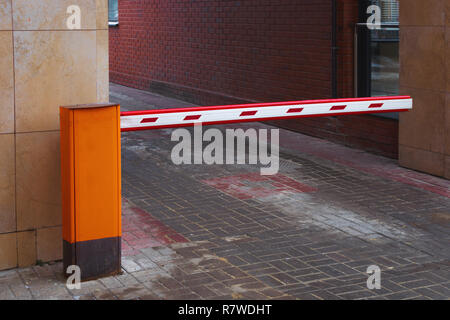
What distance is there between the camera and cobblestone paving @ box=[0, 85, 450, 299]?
623 centimetres

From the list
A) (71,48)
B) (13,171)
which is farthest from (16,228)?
(71,48)

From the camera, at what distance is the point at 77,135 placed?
6.18 meters

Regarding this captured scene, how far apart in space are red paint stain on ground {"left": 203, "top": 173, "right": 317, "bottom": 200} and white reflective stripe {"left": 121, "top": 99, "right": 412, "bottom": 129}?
3.83 ft

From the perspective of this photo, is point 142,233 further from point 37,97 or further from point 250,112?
point 37,97

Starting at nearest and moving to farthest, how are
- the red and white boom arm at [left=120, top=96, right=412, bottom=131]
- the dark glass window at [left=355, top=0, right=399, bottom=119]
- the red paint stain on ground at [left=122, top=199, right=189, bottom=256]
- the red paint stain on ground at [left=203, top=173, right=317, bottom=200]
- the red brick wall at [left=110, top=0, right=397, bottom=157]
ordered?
the red paint stain on ground at [left=122, top=199, right=189, bottom=256], the red and white boom arm at [left=120, top=96, right=412, bottom=131], the red paint stain on ground at [left=203, top=173, right=317, bottom=200], the dark glass window at [left=355, top=0, right=399, bottom=119], the red brick wall at [left=110, top=0, right=397, bottom=157]

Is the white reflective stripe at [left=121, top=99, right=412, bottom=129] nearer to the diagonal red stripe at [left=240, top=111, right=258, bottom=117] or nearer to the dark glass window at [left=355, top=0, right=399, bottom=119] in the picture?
the diagonal red stripe at [left=240, top=111, right=258, bottom=117]

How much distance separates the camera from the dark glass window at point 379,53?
11.5 meters

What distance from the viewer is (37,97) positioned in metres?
6.55

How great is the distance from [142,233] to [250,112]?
1.73m

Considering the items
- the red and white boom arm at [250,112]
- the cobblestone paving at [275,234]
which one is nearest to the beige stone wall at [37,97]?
the cobblestone paving at [275,234]

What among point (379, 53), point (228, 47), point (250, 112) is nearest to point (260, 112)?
point (250, 112)

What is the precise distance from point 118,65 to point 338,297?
17194mm

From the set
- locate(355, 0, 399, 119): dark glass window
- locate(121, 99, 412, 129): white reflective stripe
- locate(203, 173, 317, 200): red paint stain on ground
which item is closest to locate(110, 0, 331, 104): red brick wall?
locate(355, 0, 399, 119): dark glass window

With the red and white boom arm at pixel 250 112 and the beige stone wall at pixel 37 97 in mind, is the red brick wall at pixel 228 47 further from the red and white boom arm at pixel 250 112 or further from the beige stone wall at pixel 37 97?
the beige stone wall at pixel 37 97
